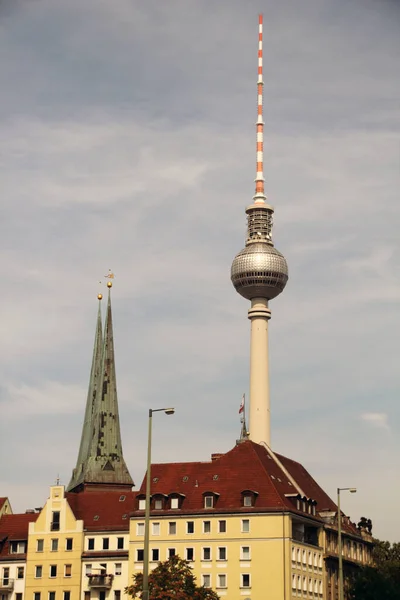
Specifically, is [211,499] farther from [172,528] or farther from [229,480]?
[172,528]

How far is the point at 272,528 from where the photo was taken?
13300 centimetres

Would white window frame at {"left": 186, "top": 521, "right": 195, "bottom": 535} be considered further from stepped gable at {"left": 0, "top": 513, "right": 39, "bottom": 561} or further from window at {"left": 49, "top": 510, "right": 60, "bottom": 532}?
stepped gable at {"left": 0, "top": 513, "right": 39, "bottom": 561}

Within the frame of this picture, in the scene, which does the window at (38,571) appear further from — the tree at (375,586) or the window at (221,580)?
the tree at (375,586)

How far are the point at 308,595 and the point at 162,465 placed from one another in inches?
901

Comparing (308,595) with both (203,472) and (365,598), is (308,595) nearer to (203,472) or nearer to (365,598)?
(203,472)

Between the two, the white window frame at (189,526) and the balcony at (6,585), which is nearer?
the white window frame at (189,526)

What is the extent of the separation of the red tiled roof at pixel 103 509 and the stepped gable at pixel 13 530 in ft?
17.5

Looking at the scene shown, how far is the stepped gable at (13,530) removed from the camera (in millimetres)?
141875

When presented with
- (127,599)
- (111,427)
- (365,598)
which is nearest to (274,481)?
(127,599)

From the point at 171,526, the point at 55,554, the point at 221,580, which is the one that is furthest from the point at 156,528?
the point at 55,554

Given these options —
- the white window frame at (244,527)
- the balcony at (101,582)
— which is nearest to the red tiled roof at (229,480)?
the white window frame at (244,527)

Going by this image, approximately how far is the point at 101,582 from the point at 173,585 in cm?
3265

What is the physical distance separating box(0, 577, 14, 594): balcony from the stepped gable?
2352 mm

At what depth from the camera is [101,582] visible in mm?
136375
